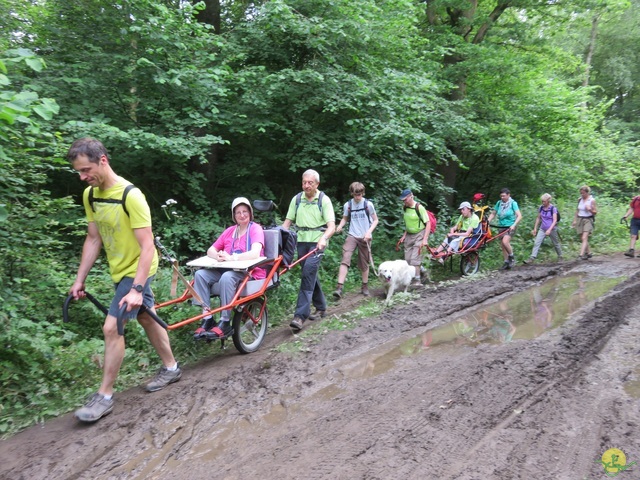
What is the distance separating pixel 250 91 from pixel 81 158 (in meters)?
5.23

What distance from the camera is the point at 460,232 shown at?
9.78 meters

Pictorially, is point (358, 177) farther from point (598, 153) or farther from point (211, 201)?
point (598, 153)

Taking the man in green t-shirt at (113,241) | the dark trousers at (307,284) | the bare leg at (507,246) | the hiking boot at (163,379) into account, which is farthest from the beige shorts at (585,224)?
the man in green t-shirt at (113,241)

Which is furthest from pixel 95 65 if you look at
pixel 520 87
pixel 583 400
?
pixel 520 87

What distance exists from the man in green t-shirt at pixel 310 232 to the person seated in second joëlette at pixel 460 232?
393cm

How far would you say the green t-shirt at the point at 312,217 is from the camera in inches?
237

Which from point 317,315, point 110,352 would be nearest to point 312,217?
point 317,315

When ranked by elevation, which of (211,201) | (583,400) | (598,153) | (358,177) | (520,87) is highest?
(520,87)

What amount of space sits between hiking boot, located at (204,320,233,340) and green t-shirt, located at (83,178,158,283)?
1.05 m

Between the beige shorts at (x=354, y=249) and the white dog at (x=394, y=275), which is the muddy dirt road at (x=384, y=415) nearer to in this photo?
the white dog at (x=394, y=275)

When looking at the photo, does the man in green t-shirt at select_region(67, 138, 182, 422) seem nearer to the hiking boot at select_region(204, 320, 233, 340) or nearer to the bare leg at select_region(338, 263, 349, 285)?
the hiking boot at select_region(204, 320, 233, 340)

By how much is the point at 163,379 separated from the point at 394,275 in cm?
438

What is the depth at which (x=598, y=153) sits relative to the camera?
13.8 metres

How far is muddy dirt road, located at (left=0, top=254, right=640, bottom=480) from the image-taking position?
9.13 feet
